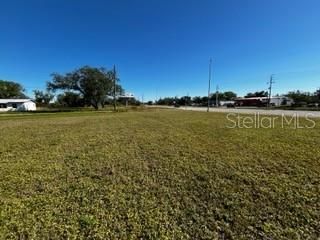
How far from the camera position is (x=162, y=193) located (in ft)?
11.1

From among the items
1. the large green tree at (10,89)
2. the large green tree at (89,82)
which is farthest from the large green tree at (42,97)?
the large green tree at (89,82)

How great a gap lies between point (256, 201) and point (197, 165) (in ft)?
5.10

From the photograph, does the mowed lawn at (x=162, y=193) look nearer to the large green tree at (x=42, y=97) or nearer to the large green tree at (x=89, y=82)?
the large green tree at (x=89, y=82)

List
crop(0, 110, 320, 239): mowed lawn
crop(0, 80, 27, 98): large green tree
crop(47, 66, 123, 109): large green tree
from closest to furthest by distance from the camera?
crop(0, 110, 320, 239): mowed lawn, crop(47, 66, 123, 109): large green tree, crop(0, 80, 27, 98): large green tree

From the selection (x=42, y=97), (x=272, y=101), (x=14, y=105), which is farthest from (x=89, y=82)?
(x=272, y=101)

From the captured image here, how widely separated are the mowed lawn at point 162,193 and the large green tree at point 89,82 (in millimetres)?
38518

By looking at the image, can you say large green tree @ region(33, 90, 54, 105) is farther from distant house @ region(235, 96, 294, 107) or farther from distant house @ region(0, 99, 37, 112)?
distant house @ region(235, 96, 294, 107)

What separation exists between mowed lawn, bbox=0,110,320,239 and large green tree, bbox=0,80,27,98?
A: 246ft

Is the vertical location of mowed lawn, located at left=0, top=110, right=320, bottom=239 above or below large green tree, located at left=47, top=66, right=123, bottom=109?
below

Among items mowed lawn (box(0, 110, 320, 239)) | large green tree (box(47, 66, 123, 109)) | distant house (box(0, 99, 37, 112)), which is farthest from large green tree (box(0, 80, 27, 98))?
mowed lawn (box(0, 110, 320, 239))

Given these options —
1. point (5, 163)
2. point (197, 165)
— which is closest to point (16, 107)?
point (5, 163)

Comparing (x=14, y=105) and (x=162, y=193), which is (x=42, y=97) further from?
(x=162, y=193)

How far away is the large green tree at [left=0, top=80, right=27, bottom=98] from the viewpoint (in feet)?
211

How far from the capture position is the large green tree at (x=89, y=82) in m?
41.8
